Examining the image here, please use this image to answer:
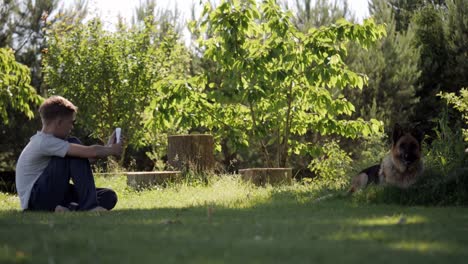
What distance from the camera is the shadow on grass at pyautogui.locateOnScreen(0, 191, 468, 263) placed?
383cm

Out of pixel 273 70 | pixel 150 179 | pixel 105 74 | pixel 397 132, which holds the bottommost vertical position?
pixel 150 179

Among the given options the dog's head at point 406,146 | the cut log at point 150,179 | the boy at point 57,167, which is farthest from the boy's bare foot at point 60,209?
the cut log at point 150,179

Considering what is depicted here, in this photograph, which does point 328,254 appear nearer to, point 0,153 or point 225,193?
point 225,193

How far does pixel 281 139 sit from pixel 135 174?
11.0 ft

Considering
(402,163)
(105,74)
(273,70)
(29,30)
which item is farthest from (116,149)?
(29,30)

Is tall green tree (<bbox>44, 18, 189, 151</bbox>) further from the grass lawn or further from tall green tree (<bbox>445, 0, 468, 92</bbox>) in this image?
the grass lawn

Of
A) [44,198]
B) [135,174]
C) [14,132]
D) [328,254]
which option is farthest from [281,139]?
[14,132]

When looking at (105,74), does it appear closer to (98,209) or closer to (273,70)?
(273,70)

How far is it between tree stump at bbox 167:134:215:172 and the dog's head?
549cm

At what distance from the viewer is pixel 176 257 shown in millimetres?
3781

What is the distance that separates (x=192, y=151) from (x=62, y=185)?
5.98m

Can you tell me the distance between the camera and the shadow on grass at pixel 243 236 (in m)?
3.83

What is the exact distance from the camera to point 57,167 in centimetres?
768

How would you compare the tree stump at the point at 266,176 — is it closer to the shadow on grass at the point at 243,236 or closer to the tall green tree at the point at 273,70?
the tall green tree at the point at 273,70
